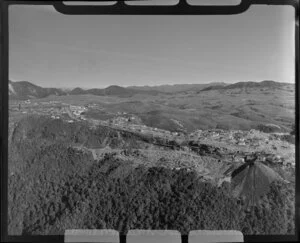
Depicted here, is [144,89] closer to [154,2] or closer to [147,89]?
[147,89]

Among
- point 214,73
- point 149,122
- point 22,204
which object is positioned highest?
point 214,73

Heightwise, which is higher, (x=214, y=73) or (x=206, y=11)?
(x=206, y=11)

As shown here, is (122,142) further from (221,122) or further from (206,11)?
(206,11)

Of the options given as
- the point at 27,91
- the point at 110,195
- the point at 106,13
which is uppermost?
the point at 106,13

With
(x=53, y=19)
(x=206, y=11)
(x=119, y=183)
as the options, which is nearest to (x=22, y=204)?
(x=119, y=183)

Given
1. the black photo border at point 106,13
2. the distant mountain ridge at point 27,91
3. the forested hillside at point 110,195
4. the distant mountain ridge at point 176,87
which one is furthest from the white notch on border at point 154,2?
the forested hillside at point 110,195

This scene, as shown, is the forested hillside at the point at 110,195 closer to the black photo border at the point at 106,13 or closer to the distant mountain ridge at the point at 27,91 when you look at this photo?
the black photo border at the point at 106,13

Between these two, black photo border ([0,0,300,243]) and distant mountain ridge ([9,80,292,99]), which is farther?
distant mountain ridge ([9,80,292,99])

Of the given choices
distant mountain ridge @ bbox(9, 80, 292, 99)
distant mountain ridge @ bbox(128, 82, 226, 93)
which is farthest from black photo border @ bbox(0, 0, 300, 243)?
distant mountain ridge @ bbox(128, 82, 226, 93)

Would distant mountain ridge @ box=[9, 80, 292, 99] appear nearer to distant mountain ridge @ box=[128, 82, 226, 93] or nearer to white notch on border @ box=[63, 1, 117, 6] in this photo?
distant mountain ridge @ box=[128, 82, 226, 93]

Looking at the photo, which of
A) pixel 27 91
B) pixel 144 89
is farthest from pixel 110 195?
pixel 27 91
